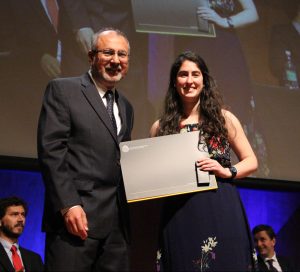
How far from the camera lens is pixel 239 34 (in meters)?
4.38

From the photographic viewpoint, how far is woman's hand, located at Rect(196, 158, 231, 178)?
80.0 inches

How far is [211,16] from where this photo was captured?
4.27m

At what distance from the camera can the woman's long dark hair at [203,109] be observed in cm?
218

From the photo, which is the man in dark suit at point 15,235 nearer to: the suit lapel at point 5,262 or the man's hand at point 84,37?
the suit lapel at point 5,262

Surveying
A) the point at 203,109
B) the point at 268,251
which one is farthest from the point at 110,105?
the point at 268,251

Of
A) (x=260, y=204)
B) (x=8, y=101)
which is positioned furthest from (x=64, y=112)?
(x=260, y=204)

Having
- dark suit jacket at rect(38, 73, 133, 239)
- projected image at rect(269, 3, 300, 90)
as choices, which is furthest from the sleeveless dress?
projected image at rect(269, 3, 300, 90)

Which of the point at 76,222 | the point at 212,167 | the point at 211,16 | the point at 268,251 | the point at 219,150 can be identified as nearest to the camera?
the point at 76,222

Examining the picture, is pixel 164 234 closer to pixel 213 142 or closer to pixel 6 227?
pixel 213 142

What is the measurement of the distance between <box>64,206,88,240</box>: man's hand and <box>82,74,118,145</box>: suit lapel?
345 millimetres

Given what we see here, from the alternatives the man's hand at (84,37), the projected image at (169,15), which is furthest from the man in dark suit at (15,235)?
the projected image at (169,15)

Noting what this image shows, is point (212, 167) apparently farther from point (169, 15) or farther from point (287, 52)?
point (287, 52)

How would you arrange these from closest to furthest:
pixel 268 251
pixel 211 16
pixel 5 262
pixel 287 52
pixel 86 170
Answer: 1. pixel 86 170
2. pixel 5 262
3. pixel 211 16
4. pixel 268 251
5. pixel 287 52

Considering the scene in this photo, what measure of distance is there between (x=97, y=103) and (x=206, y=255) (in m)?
0.74
